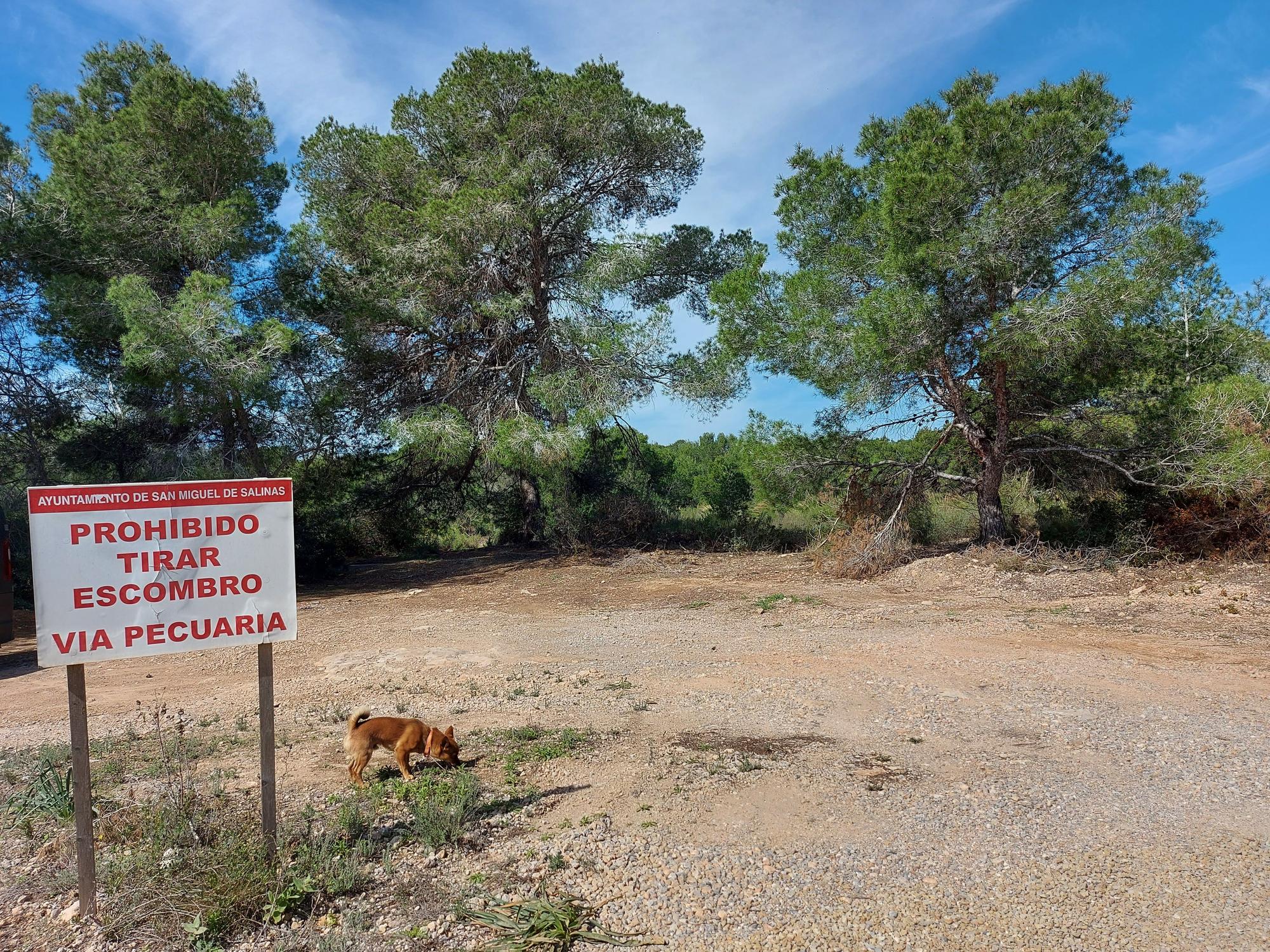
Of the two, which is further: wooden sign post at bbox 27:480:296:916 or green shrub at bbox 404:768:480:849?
green shrub at bbox 404:768:480:849

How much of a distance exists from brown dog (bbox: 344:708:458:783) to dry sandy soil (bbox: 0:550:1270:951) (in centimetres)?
26

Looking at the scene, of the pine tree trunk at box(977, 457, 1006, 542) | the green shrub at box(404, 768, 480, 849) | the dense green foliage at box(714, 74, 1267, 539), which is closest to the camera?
the green shrub at box(404, 768, 480, 849)

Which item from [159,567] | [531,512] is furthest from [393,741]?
[531,512]

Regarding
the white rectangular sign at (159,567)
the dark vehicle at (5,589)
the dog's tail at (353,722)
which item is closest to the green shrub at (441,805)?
the dog's tail at (353,722)

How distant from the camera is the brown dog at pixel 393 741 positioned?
464 cm

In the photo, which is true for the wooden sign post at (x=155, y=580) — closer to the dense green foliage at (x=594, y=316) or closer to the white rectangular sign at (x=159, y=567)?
the white rectangular sign at (x=159, y=567)

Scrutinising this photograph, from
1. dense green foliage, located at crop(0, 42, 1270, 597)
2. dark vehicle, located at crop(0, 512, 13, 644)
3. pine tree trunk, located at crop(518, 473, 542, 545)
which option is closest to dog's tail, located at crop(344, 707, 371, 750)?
dark vehicle, located at crop(0, 512, 13, 644)

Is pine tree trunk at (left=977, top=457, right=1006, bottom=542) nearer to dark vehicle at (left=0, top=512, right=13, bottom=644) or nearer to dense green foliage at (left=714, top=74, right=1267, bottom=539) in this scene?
dense green foliage at (left=714, top=74, right=1267, bottom=539)

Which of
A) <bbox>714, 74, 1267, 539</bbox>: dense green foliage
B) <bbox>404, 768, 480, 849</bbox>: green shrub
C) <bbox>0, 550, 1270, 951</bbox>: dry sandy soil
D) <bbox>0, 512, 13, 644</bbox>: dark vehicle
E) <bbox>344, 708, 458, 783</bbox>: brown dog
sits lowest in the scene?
<bbox>0, 550, 1270, 951</bbox>: dry sandy soil

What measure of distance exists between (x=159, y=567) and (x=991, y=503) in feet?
44.5

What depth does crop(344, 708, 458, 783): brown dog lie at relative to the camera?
464 centimetres

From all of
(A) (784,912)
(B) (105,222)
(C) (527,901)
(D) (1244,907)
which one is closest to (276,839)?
(C) (527,901)

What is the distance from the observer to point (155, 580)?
3.59m

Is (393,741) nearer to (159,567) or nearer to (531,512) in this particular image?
(159,567)
